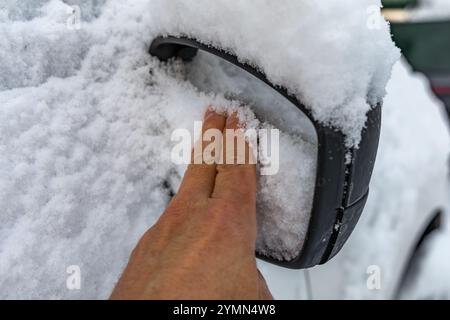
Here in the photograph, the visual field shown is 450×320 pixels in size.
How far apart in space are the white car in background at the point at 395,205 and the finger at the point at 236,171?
0.68m

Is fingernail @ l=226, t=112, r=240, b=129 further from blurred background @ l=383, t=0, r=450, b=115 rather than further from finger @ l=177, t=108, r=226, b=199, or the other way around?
blurred background @ l=383, t=0, r=450, b=115

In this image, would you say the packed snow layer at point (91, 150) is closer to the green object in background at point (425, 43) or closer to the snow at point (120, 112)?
the snow at point (120, 112)

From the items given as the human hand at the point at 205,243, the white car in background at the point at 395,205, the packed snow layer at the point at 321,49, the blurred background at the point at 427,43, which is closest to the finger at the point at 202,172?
the human hand at the point at 205,243

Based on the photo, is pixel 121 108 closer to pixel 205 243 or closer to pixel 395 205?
pixel 205 243

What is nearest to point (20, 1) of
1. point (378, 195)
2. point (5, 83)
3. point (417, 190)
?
point (5, 83)

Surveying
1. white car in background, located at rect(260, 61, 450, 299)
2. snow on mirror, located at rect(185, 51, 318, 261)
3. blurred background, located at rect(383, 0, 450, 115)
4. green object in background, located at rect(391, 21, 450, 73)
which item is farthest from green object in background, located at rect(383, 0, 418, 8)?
snow on mirror, located at rect(185, 51, 318, 261)

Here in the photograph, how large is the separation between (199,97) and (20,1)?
483mm

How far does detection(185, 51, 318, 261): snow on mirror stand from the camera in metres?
1.02

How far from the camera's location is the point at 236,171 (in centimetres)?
102

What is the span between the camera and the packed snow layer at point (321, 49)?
90 centimetres

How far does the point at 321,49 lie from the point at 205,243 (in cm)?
46
